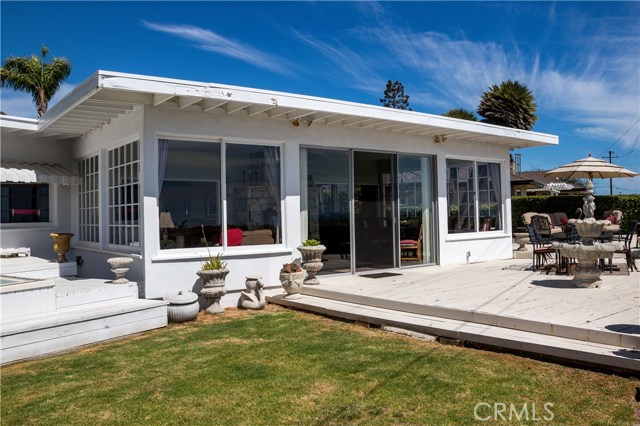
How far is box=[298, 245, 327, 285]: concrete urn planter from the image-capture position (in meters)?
7.89

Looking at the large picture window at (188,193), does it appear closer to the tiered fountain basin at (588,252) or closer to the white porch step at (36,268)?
the white porch step at (36,268)

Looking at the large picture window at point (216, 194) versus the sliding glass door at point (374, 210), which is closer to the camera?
the large picture window at point (216, 194)

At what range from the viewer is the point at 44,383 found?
14.0 ft

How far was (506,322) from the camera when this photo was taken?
507 cm

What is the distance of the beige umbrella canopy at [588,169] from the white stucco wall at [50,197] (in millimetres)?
10285

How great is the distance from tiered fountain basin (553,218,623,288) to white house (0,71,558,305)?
11.1ft

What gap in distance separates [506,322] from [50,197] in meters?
9.03

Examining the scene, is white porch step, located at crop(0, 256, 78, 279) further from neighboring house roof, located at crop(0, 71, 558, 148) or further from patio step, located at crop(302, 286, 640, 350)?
patio step, located at crop(302, 286, 640, 350)

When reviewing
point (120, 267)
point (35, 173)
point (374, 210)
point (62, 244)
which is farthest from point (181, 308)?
point (35, 173)

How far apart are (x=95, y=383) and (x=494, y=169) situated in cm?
1005

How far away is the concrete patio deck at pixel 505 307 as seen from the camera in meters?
4.34

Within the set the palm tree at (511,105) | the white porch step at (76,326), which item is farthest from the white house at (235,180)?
the palm tree at (511,105)

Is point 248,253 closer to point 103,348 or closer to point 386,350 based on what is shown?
point 103,348

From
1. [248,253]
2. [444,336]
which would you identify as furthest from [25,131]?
[444,336]
